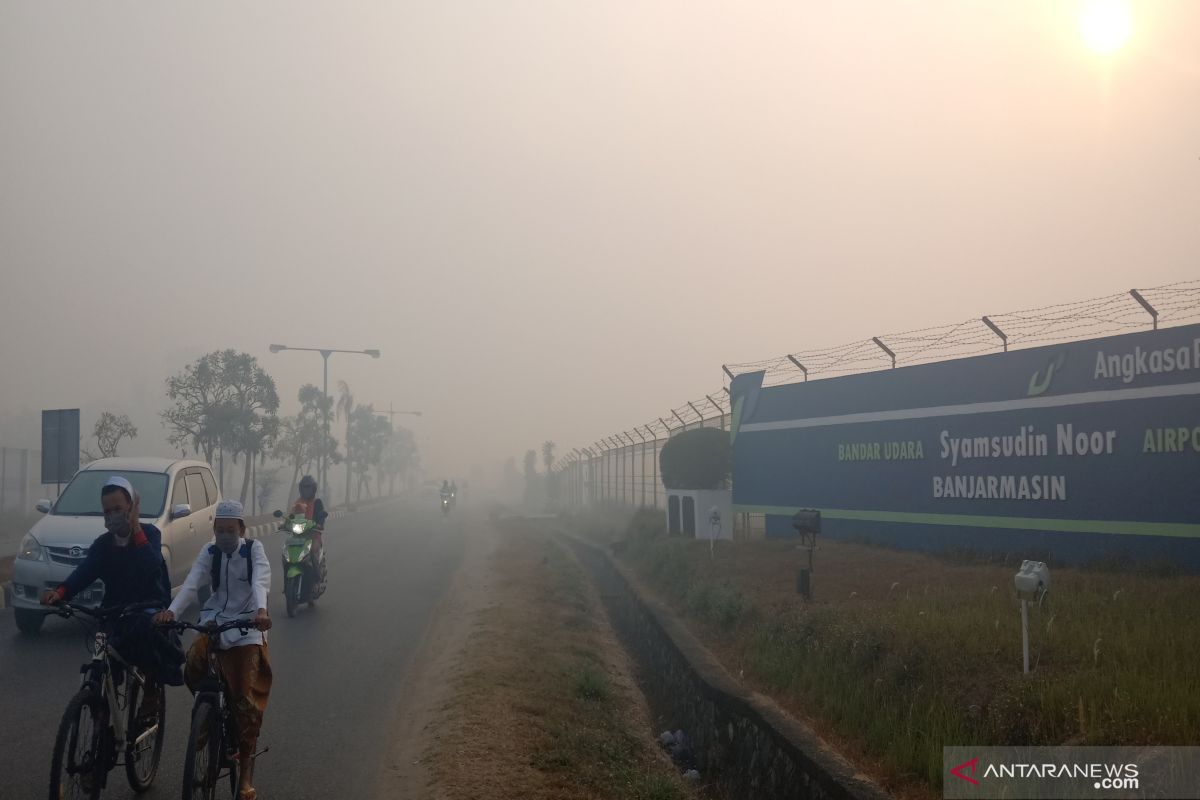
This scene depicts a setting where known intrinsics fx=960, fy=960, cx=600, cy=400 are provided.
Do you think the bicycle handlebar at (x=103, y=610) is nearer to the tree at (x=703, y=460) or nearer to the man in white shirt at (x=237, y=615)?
the man in white shirt at (x=237, y=615)

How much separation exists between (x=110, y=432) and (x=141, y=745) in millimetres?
30134

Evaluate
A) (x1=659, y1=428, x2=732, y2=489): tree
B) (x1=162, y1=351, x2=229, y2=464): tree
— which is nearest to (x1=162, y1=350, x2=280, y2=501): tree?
(x1=162, y1=351, x2=229, y2=464): tree

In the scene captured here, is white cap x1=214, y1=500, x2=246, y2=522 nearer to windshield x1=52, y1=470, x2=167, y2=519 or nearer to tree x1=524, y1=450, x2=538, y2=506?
windshield x1=52, y1=470, x2=167, y2=519

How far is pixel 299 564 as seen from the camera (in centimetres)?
1259

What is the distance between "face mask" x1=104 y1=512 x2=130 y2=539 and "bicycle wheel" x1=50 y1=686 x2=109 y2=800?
1009 mm

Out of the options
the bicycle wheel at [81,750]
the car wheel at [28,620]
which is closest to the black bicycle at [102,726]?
the bicycle wheel at [81,750]

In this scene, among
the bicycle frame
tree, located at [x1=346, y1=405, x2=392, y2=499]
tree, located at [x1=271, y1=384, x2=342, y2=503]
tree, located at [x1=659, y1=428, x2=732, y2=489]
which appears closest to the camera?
the bicycle frame

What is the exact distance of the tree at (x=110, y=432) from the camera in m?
31.8

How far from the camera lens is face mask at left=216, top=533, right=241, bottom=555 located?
17.9 feet

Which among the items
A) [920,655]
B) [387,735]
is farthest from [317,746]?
[920,655]

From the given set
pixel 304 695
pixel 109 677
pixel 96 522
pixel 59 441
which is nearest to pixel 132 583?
pixel 109 677

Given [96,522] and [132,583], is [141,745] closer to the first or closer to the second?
[132,583]

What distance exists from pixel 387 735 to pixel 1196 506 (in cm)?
844

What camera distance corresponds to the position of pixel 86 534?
10.3 meters
